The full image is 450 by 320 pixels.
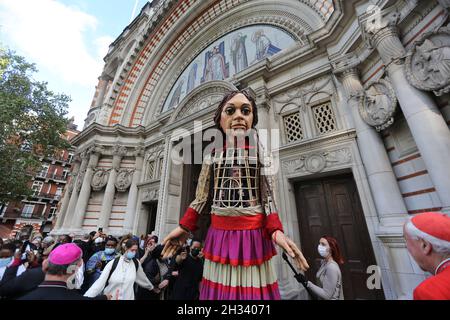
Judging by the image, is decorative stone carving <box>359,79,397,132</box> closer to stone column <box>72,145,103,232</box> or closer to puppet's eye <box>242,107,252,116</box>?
puppet's eye <box>242,107,252,116</box>

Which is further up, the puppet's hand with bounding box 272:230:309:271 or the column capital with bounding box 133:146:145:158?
the column capital with bounding box 133:146:145:158

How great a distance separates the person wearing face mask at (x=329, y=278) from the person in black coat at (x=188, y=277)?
1601 millimetres

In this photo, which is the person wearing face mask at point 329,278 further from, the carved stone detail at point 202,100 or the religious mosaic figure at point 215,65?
the religious mosaic figure at point 215,65

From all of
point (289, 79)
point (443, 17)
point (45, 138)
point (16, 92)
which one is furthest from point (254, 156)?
point (16, 92)

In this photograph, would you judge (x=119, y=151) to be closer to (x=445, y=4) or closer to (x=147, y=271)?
(x=147, y=271)

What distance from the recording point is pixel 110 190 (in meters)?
8.94

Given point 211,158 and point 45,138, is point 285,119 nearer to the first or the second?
point 211,158

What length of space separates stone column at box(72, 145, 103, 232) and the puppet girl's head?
31.4 feet

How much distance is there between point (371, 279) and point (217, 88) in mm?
6265

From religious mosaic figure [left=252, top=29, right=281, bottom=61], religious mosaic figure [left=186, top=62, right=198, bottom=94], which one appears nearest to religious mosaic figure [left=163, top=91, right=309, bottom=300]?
religious mosaic figure [left=252, top=29, right=281, bottom=61]

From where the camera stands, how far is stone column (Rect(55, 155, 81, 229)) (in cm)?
923

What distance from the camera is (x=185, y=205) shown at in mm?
6832

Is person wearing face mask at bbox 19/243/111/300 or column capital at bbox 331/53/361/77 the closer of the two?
person wearing face mask at bbox 19/243/111/300

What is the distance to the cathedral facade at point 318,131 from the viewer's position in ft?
9.43
